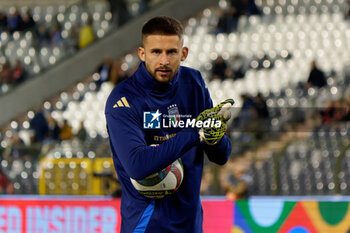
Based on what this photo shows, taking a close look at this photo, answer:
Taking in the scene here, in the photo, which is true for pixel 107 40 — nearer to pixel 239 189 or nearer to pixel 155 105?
pixel 239 189

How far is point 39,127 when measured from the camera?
44.1ft

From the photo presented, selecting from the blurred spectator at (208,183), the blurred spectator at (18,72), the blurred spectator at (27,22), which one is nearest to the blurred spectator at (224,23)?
the blurred spectator at (27,22)

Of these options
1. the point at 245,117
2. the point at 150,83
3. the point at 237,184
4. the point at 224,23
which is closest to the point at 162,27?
the point at 150,83

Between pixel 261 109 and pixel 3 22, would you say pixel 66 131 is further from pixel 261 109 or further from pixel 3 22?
pixel 3 22

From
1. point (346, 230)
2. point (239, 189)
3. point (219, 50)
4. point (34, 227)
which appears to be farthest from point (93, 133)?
point (346, 230)

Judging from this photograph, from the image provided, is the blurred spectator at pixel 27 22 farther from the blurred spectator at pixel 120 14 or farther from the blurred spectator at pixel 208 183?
the blurred spectator at pixel 208 183

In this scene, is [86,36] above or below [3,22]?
below

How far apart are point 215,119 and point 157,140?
36 cm

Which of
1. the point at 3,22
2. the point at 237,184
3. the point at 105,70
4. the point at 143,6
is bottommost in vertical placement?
the point at 237,184

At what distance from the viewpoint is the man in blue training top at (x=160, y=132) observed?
3.06 meters

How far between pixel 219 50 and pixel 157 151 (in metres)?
13.0

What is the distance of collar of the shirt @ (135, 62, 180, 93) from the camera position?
3268 mm

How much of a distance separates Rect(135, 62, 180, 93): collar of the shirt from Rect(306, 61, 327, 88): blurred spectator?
33.8 feet

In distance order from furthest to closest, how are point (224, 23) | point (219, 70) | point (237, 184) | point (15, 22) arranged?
point (15, 22)
point (224, 23)
point (219, 70)
point (237, 184)
